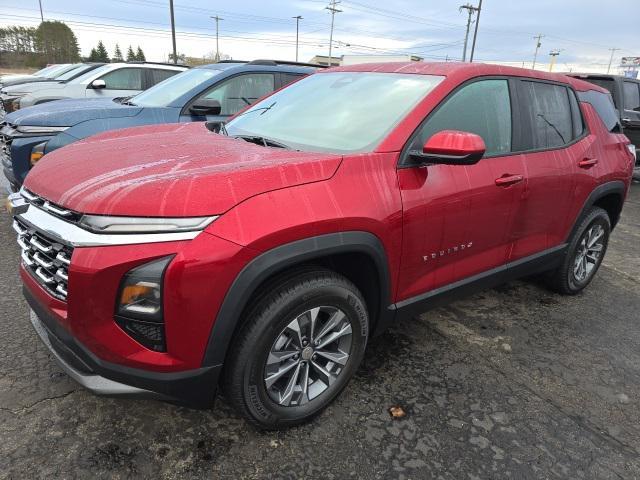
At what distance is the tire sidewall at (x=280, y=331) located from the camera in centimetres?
196

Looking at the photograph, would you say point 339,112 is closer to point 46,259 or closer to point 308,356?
point 308,356

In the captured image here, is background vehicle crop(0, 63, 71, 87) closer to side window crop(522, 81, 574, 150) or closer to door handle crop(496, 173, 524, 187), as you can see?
side window crop(522, 81, 574, 150)

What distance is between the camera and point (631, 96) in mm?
9680

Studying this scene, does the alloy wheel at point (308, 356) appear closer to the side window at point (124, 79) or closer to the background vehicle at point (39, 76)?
the side window at point (124, 79)

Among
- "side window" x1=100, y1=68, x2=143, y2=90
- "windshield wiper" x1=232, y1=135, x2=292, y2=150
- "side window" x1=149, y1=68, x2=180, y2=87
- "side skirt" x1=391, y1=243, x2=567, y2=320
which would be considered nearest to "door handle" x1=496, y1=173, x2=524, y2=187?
"side skirt" x1=391, y1=243, x2=567, y2=320

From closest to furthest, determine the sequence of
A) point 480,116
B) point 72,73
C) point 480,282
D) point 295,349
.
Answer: point 295,349 → point 480,116 → point 480,282 → point 72,73

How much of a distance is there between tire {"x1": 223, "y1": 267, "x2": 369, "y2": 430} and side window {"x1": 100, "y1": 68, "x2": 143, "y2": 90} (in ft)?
29.4

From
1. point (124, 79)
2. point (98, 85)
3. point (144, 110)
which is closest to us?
point (144, 110)

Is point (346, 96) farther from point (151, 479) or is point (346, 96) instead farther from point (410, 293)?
point (151, 479)

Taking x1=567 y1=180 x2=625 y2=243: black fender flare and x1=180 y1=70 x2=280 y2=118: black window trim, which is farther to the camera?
x1=180 y1=70 x2=280 y2=118: black window trim

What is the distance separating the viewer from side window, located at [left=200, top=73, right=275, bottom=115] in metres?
5.42

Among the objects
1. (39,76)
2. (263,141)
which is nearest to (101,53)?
(39,76)

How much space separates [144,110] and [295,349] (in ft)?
12.2

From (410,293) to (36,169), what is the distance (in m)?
2.01
